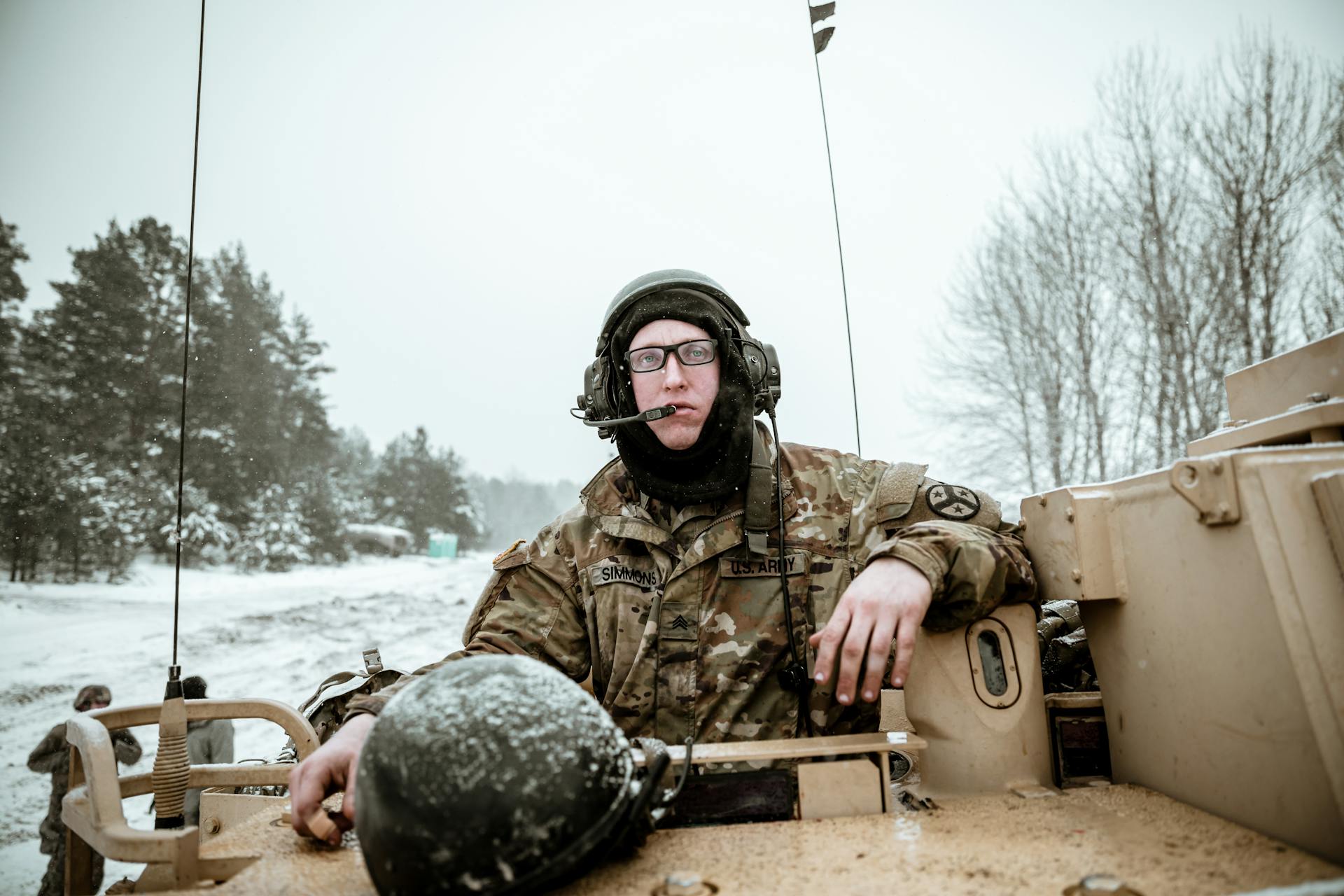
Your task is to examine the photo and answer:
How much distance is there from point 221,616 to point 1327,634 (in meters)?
15.5

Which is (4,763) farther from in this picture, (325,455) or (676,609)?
(325,455)

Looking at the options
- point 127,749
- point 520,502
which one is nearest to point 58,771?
point 127,749

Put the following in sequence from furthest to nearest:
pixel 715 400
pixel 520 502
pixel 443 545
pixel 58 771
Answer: pixel 520 502 < pixel 443 545 < pixel 58 771 < pixel 715 400

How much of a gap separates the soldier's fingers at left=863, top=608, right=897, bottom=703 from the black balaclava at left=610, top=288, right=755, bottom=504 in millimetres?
822

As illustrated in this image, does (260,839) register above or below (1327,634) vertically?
below

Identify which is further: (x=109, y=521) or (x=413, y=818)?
(x=109, y=521)

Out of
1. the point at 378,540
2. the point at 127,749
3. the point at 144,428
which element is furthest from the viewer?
the point at 378,540

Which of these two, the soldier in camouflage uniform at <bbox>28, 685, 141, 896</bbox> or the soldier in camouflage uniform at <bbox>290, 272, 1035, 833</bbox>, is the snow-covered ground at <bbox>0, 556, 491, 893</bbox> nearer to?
the soldier in camouflage uniform at <bbox>28, 685, 141, 896</bbox>

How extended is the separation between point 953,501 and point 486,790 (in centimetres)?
141

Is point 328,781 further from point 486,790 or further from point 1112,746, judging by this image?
point 1112,746

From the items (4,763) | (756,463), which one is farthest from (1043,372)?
(4,763)

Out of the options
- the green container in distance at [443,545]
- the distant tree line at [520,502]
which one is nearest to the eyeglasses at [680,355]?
the green container in distance at [443,545]

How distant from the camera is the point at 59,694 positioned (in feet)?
34.3

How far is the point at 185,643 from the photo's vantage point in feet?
39.8
